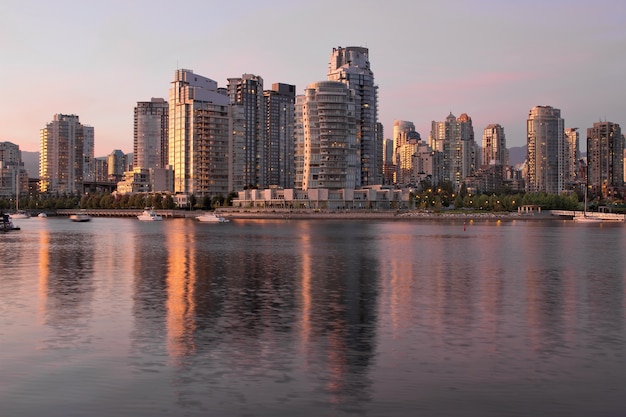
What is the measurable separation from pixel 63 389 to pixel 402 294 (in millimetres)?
30776

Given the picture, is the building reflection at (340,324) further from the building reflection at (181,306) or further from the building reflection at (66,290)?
the building reflection at (66,290)

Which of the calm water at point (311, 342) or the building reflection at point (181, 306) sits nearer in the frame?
the calm water at point (311, 342)

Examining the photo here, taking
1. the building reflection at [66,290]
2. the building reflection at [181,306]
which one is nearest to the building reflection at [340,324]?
the building reflection at [181,306]

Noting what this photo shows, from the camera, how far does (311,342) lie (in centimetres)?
3331

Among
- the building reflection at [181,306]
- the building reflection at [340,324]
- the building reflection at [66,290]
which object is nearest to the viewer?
the building reflection at [340,324]

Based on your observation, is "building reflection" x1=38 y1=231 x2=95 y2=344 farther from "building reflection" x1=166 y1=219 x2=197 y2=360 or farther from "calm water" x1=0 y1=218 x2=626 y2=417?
"building reflection" x1=166 y1=219 x2=197 y2=360

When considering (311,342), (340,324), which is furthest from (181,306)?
(311,342)

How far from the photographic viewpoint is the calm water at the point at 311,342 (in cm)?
2381

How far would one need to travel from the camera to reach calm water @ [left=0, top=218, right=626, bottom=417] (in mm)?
23812

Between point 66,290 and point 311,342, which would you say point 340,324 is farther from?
point 66,290

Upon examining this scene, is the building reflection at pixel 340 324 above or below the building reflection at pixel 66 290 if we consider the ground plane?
below

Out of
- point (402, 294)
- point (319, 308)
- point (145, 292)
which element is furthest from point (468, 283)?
point (145, 292)

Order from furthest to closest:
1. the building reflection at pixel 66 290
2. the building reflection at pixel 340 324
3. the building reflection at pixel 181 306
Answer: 1. the building reflection at pixel 66 290
2. the building reflection at pixel 181 306
3. the building reflection at pixel 340 324

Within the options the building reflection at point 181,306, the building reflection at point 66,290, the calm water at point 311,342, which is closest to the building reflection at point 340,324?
the calm water at point 311,342
